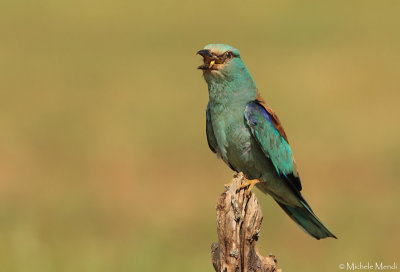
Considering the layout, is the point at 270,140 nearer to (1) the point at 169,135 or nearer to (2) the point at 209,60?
(2) the point at 209,60

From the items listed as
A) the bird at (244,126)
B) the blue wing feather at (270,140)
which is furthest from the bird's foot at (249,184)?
the blue wing feather at (270,140)

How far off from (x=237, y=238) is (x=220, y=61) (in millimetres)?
1933

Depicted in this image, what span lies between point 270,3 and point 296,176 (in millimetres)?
20881

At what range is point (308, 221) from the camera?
24.6ft

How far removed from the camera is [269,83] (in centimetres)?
1870

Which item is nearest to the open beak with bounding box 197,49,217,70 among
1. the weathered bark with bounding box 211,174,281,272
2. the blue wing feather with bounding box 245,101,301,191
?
the blue wing feather with bounding box 245,101,301,191

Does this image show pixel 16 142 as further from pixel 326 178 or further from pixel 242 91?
pixel 242 91

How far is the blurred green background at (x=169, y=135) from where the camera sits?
10000mm

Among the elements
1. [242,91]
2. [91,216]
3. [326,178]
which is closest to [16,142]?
[91,216]

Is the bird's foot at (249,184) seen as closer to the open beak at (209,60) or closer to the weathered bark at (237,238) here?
the weathered bark at (237,238)

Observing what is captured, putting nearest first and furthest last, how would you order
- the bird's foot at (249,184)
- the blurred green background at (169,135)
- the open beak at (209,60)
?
1. the bird's foot at (249,184)
2. the open beak at (209,60)
3. the blurred green background at (169,135)

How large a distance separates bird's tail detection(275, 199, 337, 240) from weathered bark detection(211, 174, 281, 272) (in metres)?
1.79

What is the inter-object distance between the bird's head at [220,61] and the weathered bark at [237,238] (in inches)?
63.7

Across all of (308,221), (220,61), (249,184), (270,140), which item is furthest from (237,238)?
(308,221)
